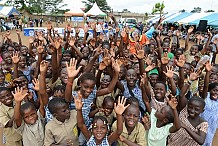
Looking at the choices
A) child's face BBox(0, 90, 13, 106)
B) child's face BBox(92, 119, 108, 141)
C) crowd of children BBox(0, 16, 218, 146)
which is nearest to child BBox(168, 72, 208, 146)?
crowd of children BBox(0, 16, 218, 146)

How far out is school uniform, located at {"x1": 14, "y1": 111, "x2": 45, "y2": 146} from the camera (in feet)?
7.96

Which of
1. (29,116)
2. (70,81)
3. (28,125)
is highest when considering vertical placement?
(70,81)

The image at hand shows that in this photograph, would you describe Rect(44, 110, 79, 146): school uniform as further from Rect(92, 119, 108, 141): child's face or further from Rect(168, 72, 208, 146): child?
Rect(168, 72, 208, 146): child

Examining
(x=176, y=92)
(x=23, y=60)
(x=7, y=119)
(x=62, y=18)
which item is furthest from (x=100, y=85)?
(x=62, y=18)

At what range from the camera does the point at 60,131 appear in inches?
91.8

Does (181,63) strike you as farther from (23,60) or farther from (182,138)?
(23,60)

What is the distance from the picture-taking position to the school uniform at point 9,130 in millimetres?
2551

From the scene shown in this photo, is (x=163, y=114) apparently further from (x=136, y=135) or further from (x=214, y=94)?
(x=214, y=94)

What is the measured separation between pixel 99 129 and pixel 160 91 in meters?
1.10

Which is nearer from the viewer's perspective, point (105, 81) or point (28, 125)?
point (28, 125)

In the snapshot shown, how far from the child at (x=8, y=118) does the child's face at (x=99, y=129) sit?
945 mm

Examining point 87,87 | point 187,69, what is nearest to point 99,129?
point 87,87

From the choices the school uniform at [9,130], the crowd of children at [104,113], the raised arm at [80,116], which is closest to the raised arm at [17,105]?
the crowd of children at [104,113]

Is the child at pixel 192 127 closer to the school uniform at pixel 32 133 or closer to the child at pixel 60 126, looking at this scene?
the child at pixel 60 126
